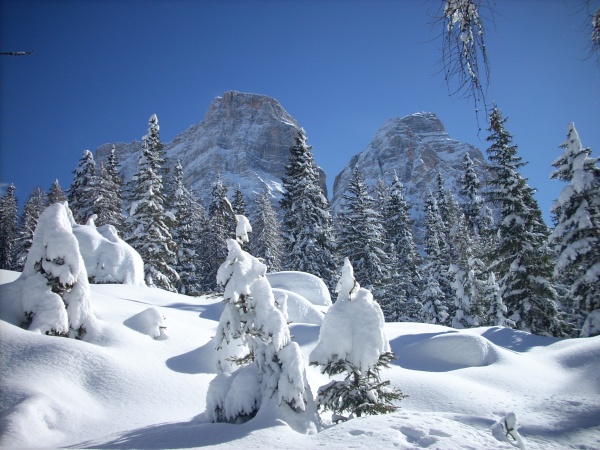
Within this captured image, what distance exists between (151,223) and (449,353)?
20.7 metres

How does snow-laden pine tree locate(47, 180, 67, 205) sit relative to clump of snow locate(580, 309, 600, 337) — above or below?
above

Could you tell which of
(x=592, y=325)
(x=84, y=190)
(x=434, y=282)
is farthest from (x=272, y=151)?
(x=592, y=325)

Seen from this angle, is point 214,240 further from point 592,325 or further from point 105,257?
point 592,325

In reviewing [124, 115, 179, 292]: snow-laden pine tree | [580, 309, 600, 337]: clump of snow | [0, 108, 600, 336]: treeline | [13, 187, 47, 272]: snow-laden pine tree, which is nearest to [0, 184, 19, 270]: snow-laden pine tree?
[0, 108, 600, 336]: treeline

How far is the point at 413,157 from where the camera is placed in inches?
4783

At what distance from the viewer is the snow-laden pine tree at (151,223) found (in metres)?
24.8

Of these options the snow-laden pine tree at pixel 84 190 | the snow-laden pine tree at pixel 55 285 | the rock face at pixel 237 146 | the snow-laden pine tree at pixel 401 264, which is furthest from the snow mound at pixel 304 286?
the rock face at pixel 237 146

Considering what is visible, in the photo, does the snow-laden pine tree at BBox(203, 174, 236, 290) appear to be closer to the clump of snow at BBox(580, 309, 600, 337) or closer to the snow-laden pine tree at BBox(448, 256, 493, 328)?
the snow-laden pine tree at BBox(448, 256, 493, 328)

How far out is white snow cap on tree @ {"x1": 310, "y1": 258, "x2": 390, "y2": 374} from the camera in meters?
6.44

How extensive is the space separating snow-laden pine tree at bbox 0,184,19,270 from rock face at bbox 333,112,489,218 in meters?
82.8

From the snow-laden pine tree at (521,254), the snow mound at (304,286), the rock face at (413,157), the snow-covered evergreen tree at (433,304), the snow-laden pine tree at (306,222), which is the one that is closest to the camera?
the snow mound at (304,286)

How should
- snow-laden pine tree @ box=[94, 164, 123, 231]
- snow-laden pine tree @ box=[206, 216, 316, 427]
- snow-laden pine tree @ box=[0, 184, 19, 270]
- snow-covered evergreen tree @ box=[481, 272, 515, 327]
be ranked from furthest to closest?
snow-laden pine tree @ box=[0, 184, 19, 270] < snow-laden pine tree @ box=[94, 164, 123, 231] < snow-covered evergreen tree @ box=[481, 272, 515, 327] < snow-laden pine tree @ box=[206, 216, 316, 427]

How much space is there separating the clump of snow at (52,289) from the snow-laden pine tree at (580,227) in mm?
18405

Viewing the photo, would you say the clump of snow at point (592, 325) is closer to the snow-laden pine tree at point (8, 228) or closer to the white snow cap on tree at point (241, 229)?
the white snow cap on tree at point (241, 229)
